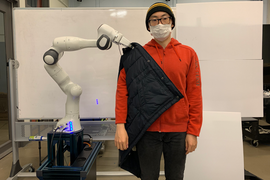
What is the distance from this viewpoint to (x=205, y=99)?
66.7 inches

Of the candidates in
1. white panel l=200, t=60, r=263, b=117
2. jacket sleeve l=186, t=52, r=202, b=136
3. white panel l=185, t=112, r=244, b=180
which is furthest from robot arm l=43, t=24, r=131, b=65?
white panel l=185, t=112, r=244, b=180

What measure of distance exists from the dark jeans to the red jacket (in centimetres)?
5

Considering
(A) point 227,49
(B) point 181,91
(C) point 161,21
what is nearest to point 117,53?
(C) point 161,21

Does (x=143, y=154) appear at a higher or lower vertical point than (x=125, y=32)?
lower

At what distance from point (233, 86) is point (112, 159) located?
1.90 metres

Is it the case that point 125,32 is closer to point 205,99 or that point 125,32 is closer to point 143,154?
point 205,99

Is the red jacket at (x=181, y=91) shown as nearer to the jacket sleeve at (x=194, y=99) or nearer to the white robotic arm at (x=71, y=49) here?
A: the jacket sleeve at (x=194, y=99)

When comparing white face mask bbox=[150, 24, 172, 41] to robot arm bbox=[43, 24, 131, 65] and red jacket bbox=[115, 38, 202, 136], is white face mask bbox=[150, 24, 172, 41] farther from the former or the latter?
robot arm bbox=[43, 24, 131, 65]

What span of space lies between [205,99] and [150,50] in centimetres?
102

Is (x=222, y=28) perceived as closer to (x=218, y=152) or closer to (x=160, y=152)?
(x=218, y=152)

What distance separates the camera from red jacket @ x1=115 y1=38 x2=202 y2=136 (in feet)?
3.03

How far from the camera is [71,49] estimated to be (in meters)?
1.26

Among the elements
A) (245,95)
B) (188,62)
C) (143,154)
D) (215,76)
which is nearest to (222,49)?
(215,76)

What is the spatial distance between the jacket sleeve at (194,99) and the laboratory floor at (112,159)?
129 cm
